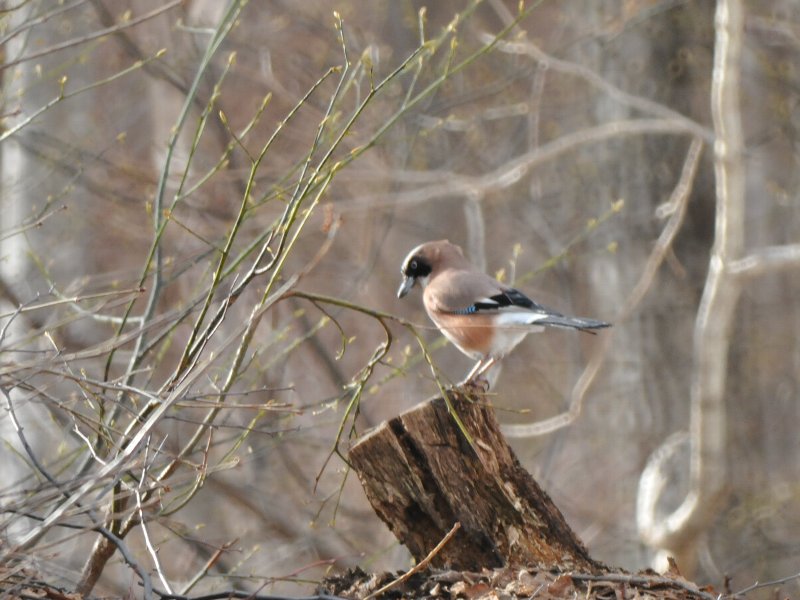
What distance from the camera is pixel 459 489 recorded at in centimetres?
421

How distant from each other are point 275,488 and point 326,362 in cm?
217

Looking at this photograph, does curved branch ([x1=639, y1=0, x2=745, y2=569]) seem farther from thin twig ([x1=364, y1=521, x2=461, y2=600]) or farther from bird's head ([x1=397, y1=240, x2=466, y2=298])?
thin twig ([x1=364, y1=521, x2=461, y2=600])

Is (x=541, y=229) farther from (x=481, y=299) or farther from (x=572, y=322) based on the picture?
(x=572, y=322)

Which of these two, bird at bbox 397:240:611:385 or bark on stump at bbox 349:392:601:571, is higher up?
bird at bbox 397:240:611:385

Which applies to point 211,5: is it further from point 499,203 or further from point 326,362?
point 326,362

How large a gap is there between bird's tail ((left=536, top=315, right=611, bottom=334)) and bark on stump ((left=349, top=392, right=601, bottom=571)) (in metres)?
→ 1.08

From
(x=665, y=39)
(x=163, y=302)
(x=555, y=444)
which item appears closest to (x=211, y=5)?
(x=163, y=302)

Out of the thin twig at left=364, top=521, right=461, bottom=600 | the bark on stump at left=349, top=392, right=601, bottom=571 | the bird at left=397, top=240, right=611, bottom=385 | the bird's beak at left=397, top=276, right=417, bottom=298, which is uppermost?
the bird's beak at left=397, top=276, right=417, bottom=298

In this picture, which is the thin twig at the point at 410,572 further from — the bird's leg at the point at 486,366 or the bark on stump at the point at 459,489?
the bird's leg at the point at 486,366

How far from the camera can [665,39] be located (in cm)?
1047

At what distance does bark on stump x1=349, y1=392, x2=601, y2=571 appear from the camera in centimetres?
418

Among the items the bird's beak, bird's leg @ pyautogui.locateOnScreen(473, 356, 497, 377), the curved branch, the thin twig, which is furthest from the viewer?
the curved branch

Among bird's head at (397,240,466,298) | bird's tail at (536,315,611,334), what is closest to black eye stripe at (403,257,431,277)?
bird's head at (397,240,466,298)

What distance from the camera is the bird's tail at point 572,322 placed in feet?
17.3
